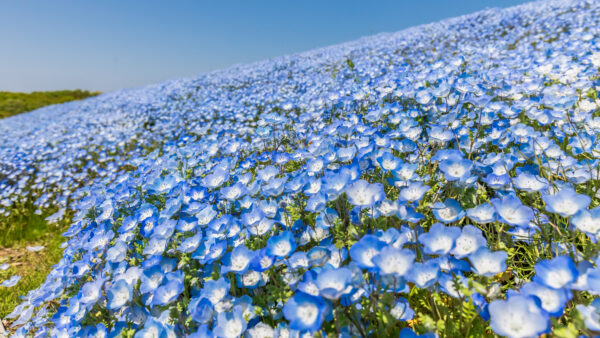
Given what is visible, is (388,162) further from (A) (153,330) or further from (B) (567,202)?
(A) (153,330)

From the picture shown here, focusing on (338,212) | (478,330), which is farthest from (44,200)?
(478,330)

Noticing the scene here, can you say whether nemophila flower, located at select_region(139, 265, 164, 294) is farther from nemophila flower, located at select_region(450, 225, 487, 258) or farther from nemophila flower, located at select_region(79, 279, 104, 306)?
nemophila flower, located at select_region(450, 225, 487, 258)

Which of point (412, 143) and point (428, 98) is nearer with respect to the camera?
point (412, 143)

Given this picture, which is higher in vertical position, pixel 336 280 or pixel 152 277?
pixel 336 280

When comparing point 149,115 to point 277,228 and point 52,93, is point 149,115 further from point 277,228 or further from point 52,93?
point 52,93

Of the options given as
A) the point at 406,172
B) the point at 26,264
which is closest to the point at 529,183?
the point at 406,172

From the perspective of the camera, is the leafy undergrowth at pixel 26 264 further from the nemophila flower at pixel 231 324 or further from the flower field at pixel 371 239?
the nemophila flower at pixel 231 324

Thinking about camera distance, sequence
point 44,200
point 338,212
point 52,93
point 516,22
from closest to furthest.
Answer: point 338,212
point 44,200
point 516,22
point 52,93
